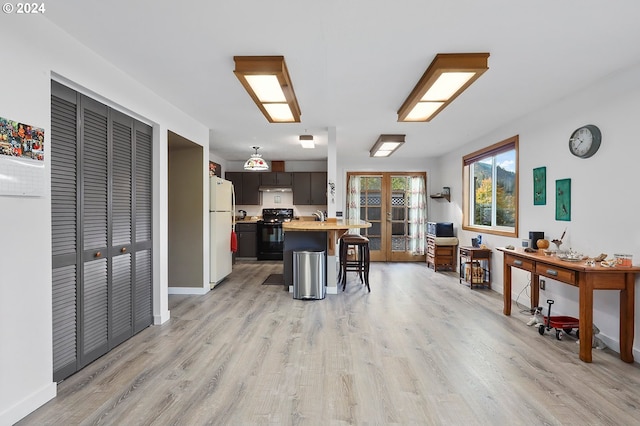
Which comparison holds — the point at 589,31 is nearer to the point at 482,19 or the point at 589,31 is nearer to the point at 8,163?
the point at 482,19

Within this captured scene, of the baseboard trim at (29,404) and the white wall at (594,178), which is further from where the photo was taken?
the white wall at (594,178)

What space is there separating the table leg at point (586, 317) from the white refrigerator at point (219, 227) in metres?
4.35

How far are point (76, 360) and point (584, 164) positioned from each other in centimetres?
485

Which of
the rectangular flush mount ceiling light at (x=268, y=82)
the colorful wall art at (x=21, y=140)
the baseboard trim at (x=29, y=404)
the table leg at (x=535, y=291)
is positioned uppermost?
the rectangular flush mount ceiling light at (x=268, y=82)

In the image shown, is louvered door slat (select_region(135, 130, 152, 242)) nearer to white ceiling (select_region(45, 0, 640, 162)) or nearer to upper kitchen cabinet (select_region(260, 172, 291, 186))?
white ceiling (select_region(45, 0, 640, 162))

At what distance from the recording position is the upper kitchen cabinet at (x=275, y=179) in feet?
25.0

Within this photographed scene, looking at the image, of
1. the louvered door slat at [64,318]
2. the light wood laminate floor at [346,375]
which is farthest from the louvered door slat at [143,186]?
the light wood laminate floor at [346,375]

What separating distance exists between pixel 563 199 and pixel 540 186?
42 cm

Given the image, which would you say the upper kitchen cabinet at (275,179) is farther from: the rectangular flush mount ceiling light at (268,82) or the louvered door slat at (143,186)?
Answer: the louvered door slat at (143,186)

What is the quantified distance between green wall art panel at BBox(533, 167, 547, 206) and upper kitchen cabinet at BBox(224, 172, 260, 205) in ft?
18.7

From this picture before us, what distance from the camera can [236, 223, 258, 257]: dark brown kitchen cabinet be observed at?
287 inches

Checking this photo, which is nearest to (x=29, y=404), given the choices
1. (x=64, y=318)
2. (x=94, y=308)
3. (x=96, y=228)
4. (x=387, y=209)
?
(x=64, y=318)

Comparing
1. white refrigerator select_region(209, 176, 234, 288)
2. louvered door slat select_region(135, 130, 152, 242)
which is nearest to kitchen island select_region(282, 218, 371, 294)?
white refrigerator select_region(209, 176, 234, 288)

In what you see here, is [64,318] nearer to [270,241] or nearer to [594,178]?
[594,178]
